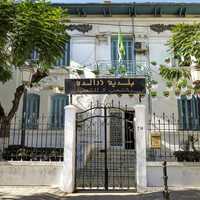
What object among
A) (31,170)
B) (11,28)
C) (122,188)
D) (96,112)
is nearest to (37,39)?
(11,28)

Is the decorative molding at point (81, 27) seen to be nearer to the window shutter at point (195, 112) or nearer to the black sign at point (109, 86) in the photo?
the window shutter at point (195, 112)

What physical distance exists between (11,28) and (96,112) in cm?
828

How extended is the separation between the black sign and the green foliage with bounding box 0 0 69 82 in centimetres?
154

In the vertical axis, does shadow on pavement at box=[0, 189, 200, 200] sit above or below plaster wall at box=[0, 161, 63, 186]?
below

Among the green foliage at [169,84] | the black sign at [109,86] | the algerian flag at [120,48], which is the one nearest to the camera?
the black sign at [109,86]

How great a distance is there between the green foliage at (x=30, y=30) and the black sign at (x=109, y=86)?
154cm

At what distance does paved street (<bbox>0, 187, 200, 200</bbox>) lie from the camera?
9.64m

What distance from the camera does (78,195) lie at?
10.2 metres

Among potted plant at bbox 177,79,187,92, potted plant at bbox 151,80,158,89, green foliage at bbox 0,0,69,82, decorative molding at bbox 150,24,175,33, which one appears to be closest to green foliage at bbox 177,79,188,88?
potted plant at bbox 177,79,187,92

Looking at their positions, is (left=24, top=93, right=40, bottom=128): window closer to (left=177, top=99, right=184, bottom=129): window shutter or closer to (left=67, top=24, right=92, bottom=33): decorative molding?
(left=67, top=24, right=92, bottom=33): decorative molding

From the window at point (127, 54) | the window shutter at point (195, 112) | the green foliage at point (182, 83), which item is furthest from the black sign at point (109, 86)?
the window shutter at point (195, 112)

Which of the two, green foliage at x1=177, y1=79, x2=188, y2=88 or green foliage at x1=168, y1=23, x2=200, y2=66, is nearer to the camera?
green foliage at x1=168, y1=23, x2=200, y2=66

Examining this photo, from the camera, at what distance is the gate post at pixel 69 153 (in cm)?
1074

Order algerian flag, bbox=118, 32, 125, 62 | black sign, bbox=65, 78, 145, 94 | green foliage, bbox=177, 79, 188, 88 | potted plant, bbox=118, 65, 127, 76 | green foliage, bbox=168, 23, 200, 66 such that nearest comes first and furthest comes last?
green foliage, bbox=168, 23, 200, 66 → black sign, bbox=65, 78, 145, 94 → green foliage, bbox=177, 79, 188, 88 → algerian flag, bbox=118, 32, 125, 62 → potted plant, bbox=118, 65, 127, 76
